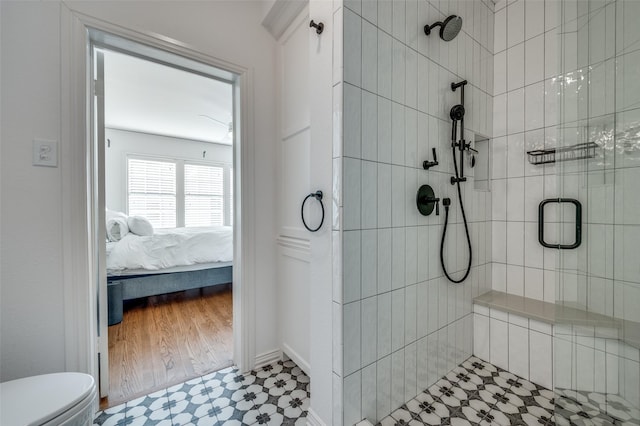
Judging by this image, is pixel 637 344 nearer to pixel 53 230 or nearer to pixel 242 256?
pixel 242 256

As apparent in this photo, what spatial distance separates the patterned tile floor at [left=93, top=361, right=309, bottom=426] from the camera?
51.8 inches

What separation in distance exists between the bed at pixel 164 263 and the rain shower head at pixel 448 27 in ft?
10.2

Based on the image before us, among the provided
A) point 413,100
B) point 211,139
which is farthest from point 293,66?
point 211,139

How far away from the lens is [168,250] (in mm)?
3088

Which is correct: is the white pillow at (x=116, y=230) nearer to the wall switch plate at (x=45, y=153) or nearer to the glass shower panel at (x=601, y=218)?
the wall switch plate at (x=45, y=153)

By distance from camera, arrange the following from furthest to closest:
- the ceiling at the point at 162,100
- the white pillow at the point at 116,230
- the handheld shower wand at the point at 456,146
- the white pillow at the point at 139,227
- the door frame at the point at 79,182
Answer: the white pillow at the point at 139,227, the white pillow at the point at 116,230, the ceiling at the point at 162,100, the handheld shower wand at the point at 456,146, the door frame at the point at 79,182

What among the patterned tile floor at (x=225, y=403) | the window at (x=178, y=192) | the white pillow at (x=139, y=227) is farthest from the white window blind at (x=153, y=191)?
the patterned tile floor at (x=225, y=403)

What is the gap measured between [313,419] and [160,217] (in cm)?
509

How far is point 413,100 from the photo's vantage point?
1.31m

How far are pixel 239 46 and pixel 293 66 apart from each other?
384 mm

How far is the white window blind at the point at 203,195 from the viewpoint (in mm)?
5457

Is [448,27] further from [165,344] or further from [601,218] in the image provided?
[165,344]

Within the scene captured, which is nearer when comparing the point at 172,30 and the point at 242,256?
the point at 172,30

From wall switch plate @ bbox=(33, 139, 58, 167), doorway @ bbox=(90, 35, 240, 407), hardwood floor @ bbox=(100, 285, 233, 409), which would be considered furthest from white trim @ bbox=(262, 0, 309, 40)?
hardwood floor @ bbox=(100, 285, 233, 409)
